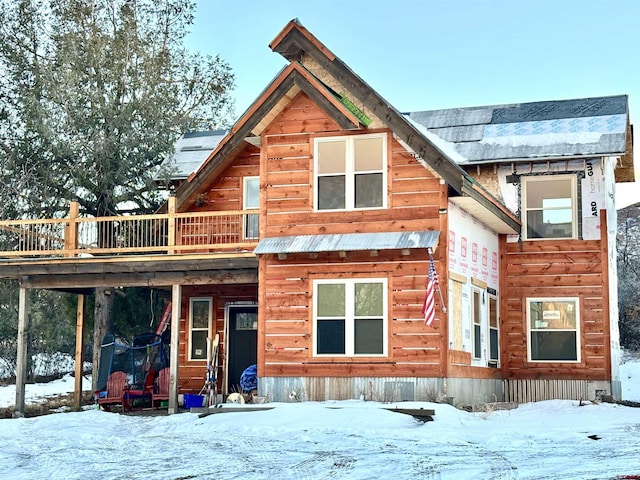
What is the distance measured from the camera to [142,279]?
23.2 m

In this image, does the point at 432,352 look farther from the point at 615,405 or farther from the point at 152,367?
the point at 152,367

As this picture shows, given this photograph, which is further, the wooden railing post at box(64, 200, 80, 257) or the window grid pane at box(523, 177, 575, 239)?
the window grid pane at box(523, 177, 575, 239)

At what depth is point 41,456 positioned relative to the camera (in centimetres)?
1419

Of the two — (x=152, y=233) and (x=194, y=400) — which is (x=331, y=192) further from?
(x=194, y=400)

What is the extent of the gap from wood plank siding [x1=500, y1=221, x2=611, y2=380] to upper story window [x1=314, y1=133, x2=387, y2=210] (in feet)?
17.5

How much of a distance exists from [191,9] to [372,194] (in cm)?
1629

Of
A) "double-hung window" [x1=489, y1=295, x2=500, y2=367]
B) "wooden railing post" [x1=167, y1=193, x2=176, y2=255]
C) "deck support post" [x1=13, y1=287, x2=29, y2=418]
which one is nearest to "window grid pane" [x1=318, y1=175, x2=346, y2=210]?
"wooden railing post" [x1=167, y1=193, x2=176, y2=255]

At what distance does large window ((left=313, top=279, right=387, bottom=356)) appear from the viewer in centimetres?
2012

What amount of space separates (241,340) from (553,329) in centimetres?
800

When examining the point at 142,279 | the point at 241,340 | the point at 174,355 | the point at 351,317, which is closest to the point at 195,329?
the point at 241,340

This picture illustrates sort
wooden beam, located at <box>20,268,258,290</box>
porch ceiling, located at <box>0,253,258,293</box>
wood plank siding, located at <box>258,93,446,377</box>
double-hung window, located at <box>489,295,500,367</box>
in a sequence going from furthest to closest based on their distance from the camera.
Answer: double-hung window, located at <box>489,295,500,367</box> < wooden beam, located at <box>20,268,258,290</box> < porch ceiling, located at <box>0,253,258,293</box> < wood plank siding, located at <box>258,93,446,377</box>

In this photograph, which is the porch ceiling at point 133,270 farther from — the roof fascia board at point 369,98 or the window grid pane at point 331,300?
the roof fascia board at point 369,98

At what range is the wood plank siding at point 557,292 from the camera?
23.6 metres

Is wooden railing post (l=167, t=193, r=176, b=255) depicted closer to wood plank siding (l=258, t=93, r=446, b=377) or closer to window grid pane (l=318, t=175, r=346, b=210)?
wood plank siding (l=258, t=93, r=446, b=377)
